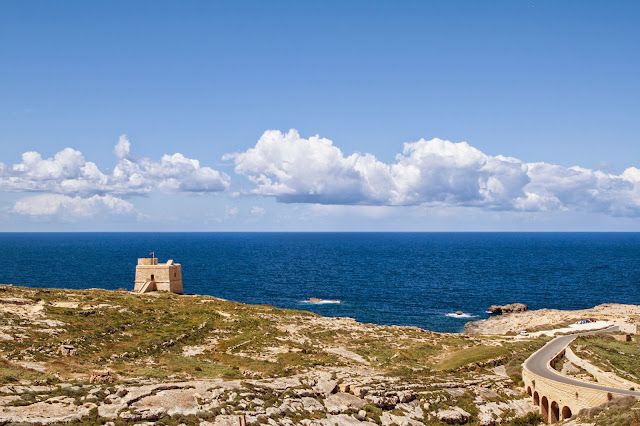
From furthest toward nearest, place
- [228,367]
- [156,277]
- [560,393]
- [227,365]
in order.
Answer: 1. [156,277]
2. [227,365]
3. [228,367]
4. [560,393]

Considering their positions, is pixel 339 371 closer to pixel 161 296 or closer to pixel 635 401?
pixel 635 401

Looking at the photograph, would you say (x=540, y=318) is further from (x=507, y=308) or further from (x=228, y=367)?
(x=228, y=367)

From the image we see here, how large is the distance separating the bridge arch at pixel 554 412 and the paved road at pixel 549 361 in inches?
92.3

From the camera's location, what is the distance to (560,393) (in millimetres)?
40219

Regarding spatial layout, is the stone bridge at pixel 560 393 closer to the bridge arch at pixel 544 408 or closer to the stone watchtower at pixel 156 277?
the bridge arch at pixel 544 408

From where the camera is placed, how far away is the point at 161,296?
68375 millimetres

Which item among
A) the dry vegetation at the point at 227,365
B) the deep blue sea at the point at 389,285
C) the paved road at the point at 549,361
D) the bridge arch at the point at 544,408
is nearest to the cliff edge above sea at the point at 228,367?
the dry vegetation at the point at 227,365

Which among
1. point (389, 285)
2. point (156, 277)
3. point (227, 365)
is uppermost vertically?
point (156, 277)

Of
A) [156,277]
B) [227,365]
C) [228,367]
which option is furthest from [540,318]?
[228,367]

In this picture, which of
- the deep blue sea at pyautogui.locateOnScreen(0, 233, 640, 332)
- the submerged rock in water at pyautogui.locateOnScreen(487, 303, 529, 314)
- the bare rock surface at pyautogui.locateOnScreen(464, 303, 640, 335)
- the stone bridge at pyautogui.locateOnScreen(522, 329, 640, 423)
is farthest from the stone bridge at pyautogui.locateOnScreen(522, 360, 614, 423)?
the submerged rock in water at pyautogui.locateOnScreen(487, 303, 529, 314)

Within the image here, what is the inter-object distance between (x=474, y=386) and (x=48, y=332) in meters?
38.4

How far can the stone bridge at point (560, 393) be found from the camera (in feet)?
126

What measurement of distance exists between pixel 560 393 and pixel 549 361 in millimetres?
10873

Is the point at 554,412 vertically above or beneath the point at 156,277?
beneath
